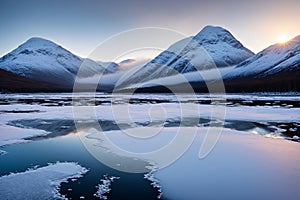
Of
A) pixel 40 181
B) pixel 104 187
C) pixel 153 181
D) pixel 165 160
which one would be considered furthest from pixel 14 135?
pixel 153 181

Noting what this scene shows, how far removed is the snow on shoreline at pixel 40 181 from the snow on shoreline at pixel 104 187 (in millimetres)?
833

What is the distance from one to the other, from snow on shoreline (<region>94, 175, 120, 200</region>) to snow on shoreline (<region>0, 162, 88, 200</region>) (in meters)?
0.83

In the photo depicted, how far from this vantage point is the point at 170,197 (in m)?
6.80

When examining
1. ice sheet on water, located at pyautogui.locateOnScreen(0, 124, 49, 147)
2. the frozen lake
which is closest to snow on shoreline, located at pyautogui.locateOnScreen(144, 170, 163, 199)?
→ the frozen lake

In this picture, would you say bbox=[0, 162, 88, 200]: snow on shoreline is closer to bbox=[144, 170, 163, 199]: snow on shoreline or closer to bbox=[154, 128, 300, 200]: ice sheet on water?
bbox=[144, 170, 163, 199]: snow on shoreline

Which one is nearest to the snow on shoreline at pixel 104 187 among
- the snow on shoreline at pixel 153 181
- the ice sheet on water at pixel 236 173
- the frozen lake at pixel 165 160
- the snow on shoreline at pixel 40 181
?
the frozen lake at pixel 165 160

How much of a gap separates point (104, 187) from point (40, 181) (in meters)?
1.86

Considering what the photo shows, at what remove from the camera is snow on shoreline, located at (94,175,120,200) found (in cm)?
689

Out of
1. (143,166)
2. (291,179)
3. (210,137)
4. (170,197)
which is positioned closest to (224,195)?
(170,197)

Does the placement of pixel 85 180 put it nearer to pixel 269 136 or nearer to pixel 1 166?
pixel 1 166

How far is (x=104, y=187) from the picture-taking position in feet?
24.5

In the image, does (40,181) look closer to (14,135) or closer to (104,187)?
(104,187)

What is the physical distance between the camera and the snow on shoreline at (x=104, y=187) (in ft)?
22.6

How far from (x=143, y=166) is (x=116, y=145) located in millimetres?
3399
